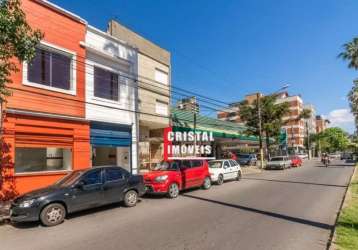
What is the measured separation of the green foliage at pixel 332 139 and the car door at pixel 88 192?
10568 centimetres

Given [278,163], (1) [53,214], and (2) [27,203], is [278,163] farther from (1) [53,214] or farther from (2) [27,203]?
(2) [27,203]

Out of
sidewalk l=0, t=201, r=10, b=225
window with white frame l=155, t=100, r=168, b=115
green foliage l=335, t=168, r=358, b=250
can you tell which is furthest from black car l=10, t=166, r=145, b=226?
window with white frame l=155, t=100, r=168, b=115

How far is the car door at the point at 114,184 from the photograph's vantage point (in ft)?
38.0

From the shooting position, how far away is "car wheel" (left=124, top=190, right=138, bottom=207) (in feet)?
40.5

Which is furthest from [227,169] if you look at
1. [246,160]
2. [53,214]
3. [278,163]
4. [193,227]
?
[246,160]

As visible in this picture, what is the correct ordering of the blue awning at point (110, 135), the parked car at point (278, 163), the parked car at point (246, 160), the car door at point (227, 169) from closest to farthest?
the blue awning at point (110, 135), the car door at point (227, 169), the parked car at point (278, 163), the parked car at point (246, 160)

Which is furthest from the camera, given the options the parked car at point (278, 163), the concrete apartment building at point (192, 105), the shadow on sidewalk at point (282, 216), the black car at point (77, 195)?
the parked car at point (278, 163)

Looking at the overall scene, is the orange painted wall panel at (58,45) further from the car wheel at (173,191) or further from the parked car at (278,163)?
the parked car at (278,163)

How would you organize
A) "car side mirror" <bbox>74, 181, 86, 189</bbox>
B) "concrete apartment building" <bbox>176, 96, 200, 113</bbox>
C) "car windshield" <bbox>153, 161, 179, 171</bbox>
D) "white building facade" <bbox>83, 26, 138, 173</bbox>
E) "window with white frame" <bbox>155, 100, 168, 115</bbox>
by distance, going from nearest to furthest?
1. "car side mirror" <bbox>74, 181, 86, 189</bbox>
2. "car windshield" <bbox>153, 161, 179, 171</bbox>
3. "white building facade" <bbox>83, 26, 138, 173</bbox>
4. "window with white frame" <bbox>155, 100, 168, 115</bbox>
5. "concrete apartment building" <bbox>176, 96, 200, 113</bbox>

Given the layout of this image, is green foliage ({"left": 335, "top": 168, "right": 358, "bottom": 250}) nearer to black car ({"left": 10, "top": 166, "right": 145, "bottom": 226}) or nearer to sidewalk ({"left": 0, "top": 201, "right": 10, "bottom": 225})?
black car ({"left": 10, "top": 166, "right": 145, "bottom": 226})

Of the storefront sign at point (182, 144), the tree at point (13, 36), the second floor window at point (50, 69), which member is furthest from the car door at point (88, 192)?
the storefront sign at point (182, 144)

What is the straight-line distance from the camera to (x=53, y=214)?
31.9 ft

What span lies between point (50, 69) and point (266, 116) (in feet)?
96.6

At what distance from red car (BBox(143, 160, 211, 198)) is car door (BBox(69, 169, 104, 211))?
3290 mm
